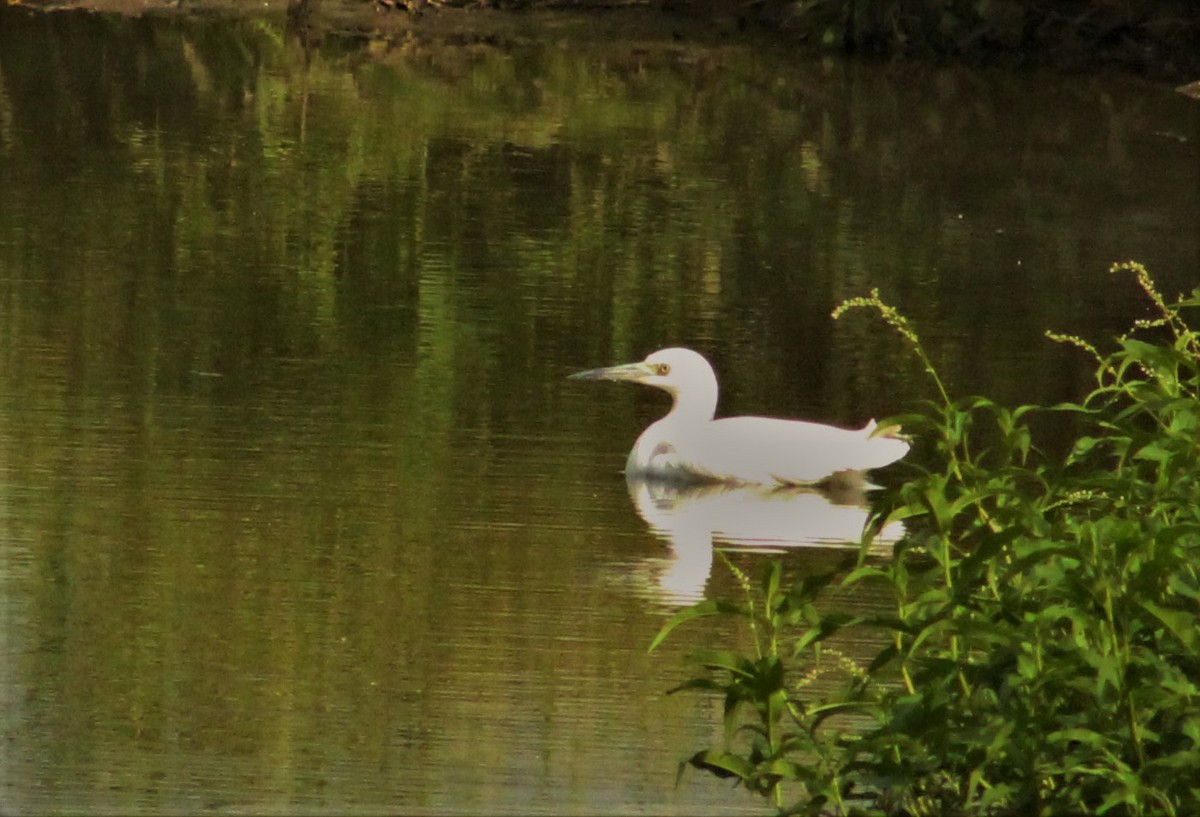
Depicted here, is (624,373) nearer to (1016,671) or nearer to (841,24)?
(1016,671)

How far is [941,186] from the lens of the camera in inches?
659

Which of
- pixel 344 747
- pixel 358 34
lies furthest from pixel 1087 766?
pixel 358 34

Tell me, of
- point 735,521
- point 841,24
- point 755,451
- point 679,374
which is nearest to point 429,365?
point 679,374

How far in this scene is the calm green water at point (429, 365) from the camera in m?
5.51

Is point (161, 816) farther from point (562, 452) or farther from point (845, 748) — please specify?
point (562, 452)

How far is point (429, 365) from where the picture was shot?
9602mm

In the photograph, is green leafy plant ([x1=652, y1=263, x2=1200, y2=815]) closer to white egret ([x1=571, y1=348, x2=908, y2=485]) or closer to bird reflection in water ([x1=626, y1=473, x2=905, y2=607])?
bird reflection in water ([x1=626, y1=473, x2=905, y2=607])

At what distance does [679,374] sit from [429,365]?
127 cm

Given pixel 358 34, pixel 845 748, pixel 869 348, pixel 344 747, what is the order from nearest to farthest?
1. pixel 845 748
2. pixel 344 747
3. pixel 869 348
4. pixel 358 34

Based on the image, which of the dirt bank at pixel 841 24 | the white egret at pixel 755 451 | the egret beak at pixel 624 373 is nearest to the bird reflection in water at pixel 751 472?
the white egret at pixel 755 451

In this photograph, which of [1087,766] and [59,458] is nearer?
[1087,766]

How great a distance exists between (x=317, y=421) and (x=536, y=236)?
5.13m

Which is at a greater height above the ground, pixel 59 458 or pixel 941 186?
pixel 941 186

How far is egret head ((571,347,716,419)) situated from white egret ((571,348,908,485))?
0.15 meters
